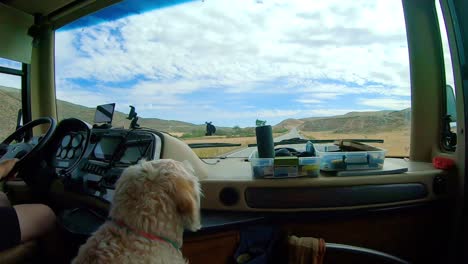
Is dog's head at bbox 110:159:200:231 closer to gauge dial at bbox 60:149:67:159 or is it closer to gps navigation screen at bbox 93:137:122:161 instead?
gps navigation screen at bbox 93:137:122:161

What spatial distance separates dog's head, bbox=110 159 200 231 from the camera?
1037mm

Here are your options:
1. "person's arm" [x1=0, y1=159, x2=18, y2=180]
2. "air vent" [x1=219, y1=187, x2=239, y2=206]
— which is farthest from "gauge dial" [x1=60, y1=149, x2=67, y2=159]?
"air vent" [x1=219, y1=187, x2=239, y2=206]

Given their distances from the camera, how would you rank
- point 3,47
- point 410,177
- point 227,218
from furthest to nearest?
point 3,47
point 410,177
point 227,218

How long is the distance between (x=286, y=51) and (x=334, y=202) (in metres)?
1.23

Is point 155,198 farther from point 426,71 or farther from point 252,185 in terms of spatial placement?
point 426,71

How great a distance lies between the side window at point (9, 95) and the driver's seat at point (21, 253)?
2.09m

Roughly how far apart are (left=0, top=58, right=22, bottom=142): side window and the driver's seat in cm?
209

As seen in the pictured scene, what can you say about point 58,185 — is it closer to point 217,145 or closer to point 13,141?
point 13,141

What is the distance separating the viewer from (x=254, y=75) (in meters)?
2.29

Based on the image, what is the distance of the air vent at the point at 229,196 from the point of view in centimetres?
159

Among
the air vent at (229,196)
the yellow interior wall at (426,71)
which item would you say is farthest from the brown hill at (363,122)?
the air vent at (229,196)

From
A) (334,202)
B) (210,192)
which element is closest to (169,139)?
(210,192)

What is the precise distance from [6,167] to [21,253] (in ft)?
1.68

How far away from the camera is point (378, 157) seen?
1.67 metres
